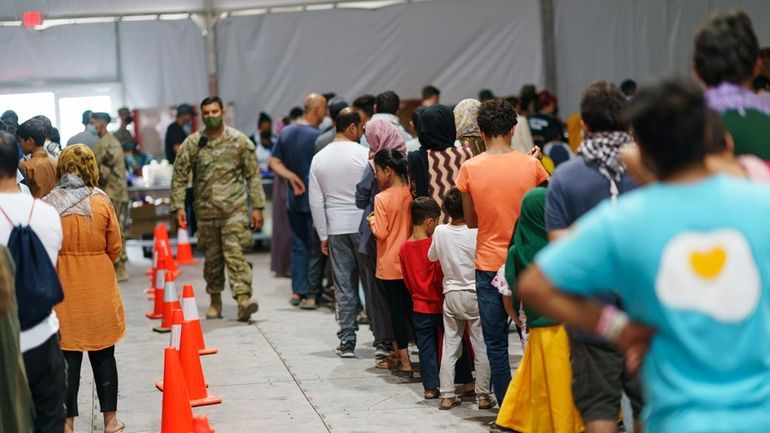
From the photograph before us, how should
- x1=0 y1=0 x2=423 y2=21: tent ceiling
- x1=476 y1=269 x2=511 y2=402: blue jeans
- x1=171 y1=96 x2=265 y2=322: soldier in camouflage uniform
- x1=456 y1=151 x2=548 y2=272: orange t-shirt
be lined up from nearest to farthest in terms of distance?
x1=456 y1=151 x2=548 y2=272: orange t-shirt < x1=476 y1=269 x2=511 y2=402: blue jeans < x1=171 y1=96 x2=265 y2=322: soldier in camouflage uniform < x1=0 y1=0 x2=423 y2=21: tent ceiling

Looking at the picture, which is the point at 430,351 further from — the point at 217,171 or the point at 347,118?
the point at 217,171

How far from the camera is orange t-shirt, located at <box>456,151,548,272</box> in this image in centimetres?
659

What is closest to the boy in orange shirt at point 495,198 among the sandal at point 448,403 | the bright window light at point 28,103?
the sandal at point 448,403

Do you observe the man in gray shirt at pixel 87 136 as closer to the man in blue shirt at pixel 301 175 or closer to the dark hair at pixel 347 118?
the man in blue shirt at pixel 301 175

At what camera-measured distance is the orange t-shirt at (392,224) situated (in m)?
8.31

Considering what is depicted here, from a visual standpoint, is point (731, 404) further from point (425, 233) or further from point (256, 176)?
point (256, 176)

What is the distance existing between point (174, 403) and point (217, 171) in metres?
4.13

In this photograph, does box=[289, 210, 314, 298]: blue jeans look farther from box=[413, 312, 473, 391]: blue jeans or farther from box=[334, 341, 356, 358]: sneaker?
box=[413, 312, 473, 391]: blue jeans

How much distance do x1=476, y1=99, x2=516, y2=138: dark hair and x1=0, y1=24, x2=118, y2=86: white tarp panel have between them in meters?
12.5

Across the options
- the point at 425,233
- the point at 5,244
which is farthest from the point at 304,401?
the point at 5,244

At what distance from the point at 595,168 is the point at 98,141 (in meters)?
10.2

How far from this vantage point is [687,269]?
121 inches

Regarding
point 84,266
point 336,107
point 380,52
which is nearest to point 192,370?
point 84,266

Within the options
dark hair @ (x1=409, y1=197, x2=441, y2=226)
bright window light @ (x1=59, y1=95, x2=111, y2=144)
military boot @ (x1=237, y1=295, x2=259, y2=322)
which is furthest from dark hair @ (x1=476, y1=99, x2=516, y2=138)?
bright window light @ (x1=59, y1=95, x2=111, y2=144)
